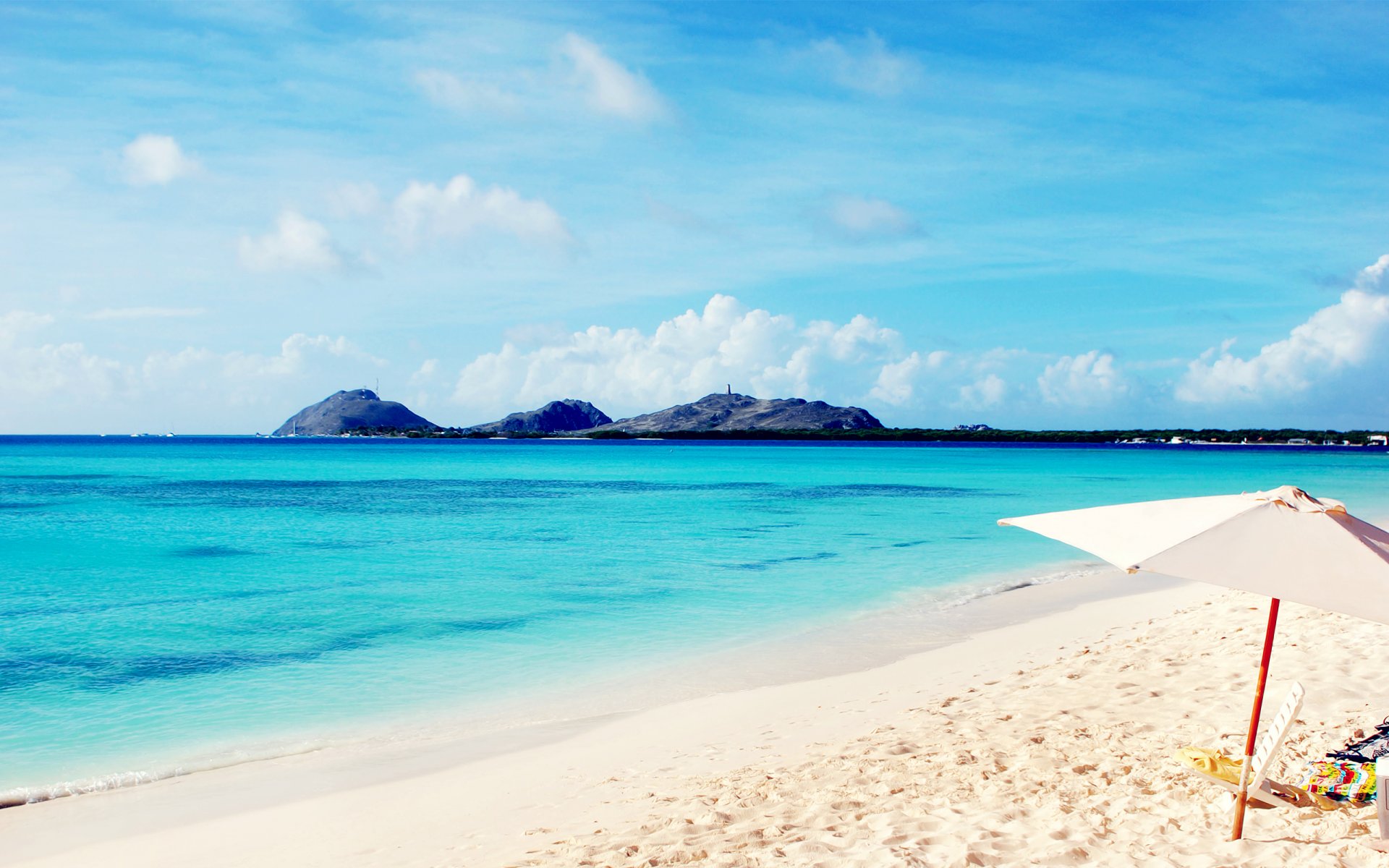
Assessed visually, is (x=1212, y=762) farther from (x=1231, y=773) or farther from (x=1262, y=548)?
(x=1262, y=548)

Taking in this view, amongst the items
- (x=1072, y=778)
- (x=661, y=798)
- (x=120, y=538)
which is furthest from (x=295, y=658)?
(x=120, y=538)

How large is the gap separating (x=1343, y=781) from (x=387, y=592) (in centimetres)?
1670

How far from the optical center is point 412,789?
760 cm

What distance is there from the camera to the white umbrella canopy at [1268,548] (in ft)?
15.2

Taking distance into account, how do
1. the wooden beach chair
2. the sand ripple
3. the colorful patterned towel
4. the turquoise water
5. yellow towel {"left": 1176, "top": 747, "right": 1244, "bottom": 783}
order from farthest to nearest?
the turquoise water → yellow towel {"left": 1176, "top": 747, "right": 1244, "bottom": 783} → the colorful patterned towel → the wooden beach chair → the sand ripple

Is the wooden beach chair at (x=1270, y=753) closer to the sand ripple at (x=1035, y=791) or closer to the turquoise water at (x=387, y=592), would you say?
the sand ripple at (x=1035, y=791)

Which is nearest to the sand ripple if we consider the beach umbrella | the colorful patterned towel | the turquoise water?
the colorful patterned towel

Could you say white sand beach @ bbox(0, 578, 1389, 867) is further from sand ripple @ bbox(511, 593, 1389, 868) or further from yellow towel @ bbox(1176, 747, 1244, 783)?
yellow towel @ bbox(1176, 747, 1244, 783)

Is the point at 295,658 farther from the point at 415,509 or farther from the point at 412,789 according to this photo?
the point at 415,509

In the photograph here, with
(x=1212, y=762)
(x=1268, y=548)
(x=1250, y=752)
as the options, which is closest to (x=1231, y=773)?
(x=1212, y=762)

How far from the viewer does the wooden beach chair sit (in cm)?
543

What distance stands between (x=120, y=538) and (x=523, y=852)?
26.7m

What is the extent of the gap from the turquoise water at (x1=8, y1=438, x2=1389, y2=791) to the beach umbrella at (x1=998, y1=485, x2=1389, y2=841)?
762cm

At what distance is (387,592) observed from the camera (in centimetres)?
1847
